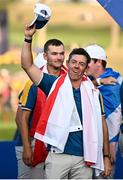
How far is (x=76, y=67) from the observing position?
5.85 metres

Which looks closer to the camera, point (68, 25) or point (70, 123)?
point (70, 123)

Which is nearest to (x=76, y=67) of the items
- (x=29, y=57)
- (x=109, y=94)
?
(x=29, y=57)

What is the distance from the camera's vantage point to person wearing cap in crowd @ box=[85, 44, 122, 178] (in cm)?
674

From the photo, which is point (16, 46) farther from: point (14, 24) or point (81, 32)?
point (81, 32)

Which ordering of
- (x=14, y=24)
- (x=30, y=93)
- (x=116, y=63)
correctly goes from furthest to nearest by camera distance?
(x=14, y=24)
(x=116, y=63)
(x=30, y=93)

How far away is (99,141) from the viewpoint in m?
5.91

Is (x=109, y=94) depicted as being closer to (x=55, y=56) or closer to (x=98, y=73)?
(x=98, y=73)

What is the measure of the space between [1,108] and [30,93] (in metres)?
17.5

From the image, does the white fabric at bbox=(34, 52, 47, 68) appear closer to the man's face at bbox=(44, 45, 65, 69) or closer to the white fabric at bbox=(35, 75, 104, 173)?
A: the man's face at bbox=(44, 45, 65, 69)

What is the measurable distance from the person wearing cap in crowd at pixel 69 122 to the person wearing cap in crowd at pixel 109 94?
743 mm

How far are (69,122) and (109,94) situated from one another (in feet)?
3.94

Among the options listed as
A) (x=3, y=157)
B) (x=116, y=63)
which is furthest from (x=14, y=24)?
(x=3, y=157)

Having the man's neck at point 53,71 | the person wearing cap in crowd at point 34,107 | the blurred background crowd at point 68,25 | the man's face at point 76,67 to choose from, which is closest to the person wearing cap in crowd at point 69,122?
the man's face at point 76,67

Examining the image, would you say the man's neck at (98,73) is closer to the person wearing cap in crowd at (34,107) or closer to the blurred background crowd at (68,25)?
the person wearing cap in crowd at (34,107)
